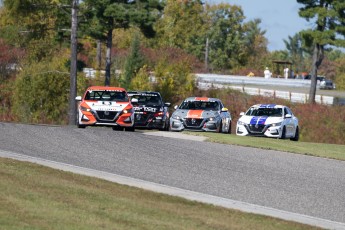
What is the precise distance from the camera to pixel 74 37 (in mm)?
51125

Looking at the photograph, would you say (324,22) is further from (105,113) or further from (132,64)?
(105,113)

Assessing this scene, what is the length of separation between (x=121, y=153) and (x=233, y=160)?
271 centimetres

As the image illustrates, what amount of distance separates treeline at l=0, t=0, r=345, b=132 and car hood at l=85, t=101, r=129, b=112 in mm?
17188

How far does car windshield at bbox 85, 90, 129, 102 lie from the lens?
117ft

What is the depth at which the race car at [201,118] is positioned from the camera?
39031 millimetres

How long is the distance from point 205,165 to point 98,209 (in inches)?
350

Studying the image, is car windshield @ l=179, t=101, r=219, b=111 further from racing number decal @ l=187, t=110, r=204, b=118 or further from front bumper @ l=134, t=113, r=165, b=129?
front bumper @ l=134, t=113, r=165, b=129

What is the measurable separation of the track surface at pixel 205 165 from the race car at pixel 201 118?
794 centimetres

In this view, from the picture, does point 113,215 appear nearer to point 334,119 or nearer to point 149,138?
point 149,138

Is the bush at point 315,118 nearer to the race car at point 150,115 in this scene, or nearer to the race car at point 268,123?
the race car at point 150,115

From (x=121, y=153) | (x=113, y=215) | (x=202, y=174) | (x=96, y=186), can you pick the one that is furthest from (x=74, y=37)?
(x=113, y=215)

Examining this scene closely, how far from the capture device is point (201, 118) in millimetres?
38969

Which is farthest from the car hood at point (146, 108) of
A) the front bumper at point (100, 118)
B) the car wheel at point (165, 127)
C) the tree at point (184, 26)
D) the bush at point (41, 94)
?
the tree at point (184, 26)

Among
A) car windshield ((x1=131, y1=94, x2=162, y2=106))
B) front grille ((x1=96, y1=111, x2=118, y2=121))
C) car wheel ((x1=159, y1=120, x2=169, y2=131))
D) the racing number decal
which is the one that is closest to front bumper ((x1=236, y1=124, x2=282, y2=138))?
the racing number decal
